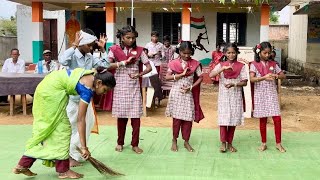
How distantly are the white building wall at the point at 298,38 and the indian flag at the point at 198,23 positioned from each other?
3649mm

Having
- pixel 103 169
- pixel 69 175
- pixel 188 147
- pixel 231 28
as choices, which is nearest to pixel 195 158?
pixel 188 147

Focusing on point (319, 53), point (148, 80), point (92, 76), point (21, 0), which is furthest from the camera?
point (319, 53)

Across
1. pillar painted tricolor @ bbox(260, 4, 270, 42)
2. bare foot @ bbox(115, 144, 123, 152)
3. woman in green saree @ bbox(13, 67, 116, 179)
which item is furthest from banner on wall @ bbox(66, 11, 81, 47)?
woman in green saree @ bbox(13, 67, 116, 179)

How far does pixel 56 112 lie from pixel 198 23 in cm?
1260

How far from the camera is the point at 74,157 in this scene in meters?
4.90

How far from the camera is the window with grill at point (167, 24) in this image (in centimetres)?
1639

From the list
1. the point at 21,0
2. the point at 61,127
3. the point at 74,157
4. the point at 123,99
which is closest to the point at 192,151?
the point at 123,99

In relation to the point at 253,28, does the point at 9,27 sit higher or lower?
higher

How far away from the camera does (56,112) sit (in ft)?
13.9

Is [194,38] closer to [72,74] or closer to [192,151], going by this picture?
[192,151]

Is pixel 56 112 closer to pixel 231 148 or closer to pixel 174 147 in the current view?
pixel 174 147

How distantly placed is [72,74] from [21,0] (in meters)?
10.7

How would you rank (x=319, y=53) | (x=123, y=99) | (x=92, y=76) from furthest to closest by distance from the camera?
(x=319, y=53), (x=123, y=99), (x=92, y=76)

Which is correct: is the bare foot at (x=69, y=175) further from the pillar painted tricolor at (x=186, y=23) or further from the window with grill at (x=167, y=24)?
the window with grill at (x=167, y=24)
